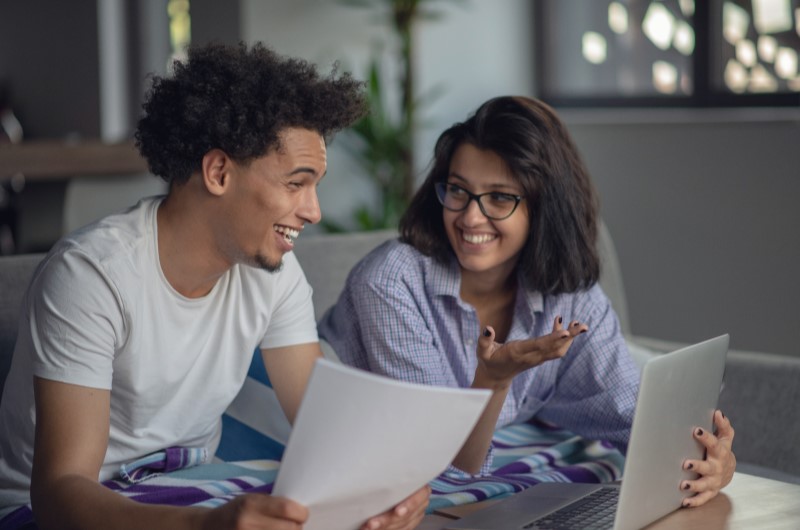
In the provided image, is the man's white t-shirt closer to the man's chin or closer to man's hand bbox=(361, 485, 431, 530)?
the man's chin

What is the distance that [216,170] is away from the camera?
1.67 meters

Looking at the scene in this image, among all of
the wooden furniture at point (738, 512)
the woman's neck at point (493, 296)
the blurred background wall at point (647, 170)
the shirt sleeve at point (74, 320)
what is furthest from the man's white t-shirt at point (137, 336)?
the blurred background wall at point (647, 170)

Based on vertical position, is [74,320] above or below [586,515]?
above

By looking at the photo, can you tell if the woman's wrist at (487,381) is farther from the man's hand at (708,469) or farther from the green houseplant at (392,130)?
the green houseplant at (392,130)

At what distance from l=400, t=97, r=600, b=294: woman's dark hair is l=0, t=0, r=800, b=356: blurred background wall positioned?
2.17 m

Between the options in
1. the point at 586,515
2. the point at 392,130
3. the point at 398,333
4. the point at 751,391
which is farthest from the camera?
the point at 392,130

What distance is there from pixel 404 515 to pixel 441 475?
1.90 feet

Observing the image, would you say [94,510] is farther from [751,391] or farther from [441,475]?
[751,391]

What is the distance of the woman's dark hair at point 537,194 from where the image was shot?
204 centimetres

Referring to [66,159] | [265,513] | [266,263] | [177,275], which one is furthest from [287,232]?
[66,159]

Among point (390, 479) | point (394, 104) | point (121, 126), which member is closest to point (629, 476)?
point (390, 479)

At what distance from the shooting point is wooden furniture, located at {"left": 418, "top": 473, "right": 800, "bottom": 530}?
149 centimetres

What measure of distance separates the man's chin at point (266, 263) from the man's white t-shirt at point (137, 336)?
0.13m

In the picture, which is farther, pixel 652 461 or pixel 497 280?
pixel 497 280
